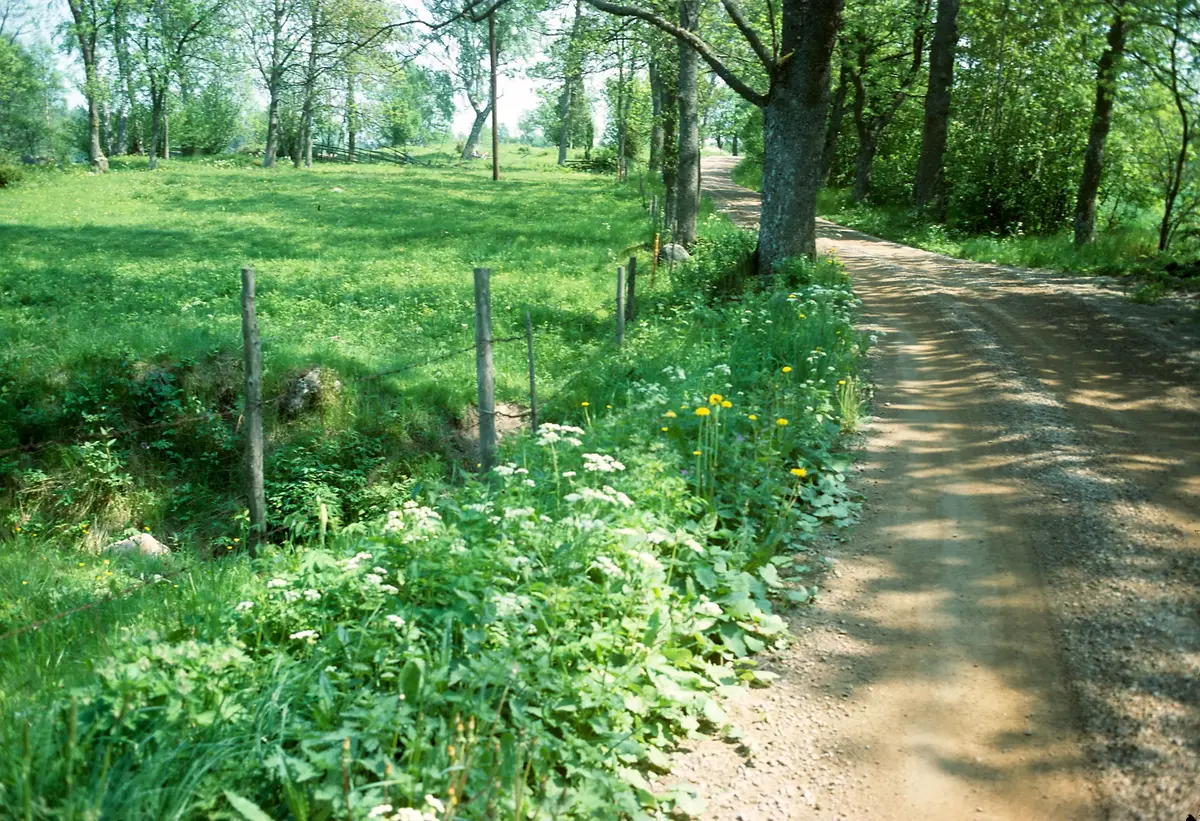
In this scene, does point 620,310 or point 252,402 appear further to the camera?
point 620,310

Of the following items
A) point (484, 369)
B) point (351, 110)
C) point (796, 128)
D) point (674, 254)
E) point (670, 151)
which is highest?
point (351, 110)

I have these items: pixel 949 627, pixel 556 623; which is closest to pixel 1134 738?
pixel 949 627

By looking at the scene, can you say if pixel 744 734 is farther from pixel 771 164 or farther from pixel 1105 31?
pixel 1105 31

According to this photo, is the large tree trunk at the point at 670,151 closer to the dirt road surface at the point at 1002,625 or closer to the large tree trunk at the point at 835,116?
the large tree trunk at the point at 835,116

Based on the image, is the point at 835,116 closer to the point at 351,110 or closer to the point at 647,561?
the point at 351,110

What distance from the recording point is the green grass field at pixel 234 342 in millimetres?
10398

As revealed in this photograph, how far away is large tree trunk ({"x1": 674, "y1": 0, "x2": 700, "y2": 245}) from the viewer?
1908 centimetres

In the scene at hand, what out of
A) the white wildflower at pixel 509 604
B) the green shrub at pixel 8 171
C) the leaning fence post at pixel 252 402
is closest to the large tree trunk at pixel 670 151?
the leaning fence post at pixel 252 402

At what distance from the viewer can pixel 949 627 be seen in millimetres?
5035

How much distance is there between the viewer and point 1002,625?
5.00 meters

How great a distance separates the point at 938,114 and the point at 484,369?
2182 centimetres

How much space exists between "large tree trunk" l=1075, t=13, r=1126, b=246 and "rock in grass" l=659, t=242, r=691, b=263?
8.80 metres

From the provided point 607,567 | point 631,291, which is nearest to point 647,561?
point 607,567

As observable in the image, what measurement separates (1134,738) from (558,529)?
9.59 ft
